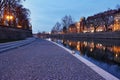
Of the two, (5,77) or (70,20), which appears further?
(70,20)

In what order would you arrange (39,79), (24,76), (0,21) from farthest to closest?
(0,21) < (24,76) < (39,79)

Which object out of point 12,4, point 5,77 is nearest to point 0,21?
point 12,4

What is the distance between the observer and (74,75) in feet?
33.6

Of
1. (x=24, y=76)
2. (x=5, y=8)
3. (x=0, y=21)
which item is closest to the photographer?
(x=24, y=76)

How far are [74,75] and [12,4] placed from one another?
177 feet

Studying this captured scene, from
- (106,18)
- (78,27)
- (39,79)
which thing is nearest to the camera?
(39,79)

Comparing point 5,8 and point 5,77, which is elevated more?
point 5,8

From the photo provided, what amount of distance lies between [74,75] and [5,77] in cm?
273

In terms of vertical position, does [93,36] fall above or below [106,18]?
below

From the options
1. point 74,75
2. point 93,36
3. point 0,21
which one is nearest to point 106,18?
point 93,36

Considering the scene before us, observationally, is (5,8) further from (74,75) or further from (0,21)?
(74,75)

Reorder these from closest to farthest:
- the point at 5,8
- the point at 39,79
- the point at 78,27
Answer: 1. the point at 39,79
2. the point at 5,8
3. the point at 78,27

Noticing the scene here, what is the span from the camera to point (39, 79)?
927 cm

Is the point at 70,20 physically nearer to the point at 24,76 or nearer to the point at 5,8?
the point at 5,8
